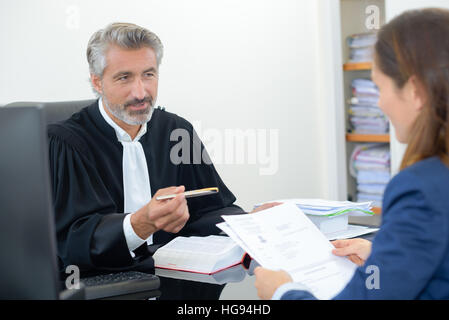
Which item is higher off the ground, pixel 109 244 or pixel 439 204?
pixel 439 204

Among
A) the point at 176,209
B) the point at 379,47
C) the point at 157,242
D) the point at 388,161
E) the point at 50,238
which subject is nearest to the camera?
the point at 50,238

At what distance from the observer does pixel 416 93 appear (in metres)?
0.96

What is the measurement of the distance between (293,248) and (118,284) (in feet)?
1.32

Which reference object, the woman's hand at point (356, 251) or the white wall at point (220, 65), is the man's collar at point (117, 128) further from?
the white wall at point (220, 65)

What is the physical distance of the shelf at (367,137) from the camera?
338cm

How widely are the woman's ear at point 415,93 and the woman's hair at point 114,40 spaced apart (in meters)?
1.16

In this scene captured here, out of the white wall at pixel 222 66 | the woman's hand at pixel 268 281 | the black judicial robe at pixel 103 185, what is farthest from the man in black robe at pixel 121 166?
the white wall at pixel 222 66

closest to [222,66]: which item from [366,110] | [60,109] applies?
[366,110]

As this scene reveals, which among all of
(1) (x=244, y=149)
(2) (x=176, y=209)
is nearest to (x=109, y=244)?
(2) (x=176, y=209)

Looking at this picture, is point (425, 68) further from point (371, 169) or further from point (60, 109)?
point (371, 169)

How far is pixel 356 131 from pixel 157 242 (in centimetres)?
214

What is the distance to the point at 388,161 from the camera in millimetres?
3416
